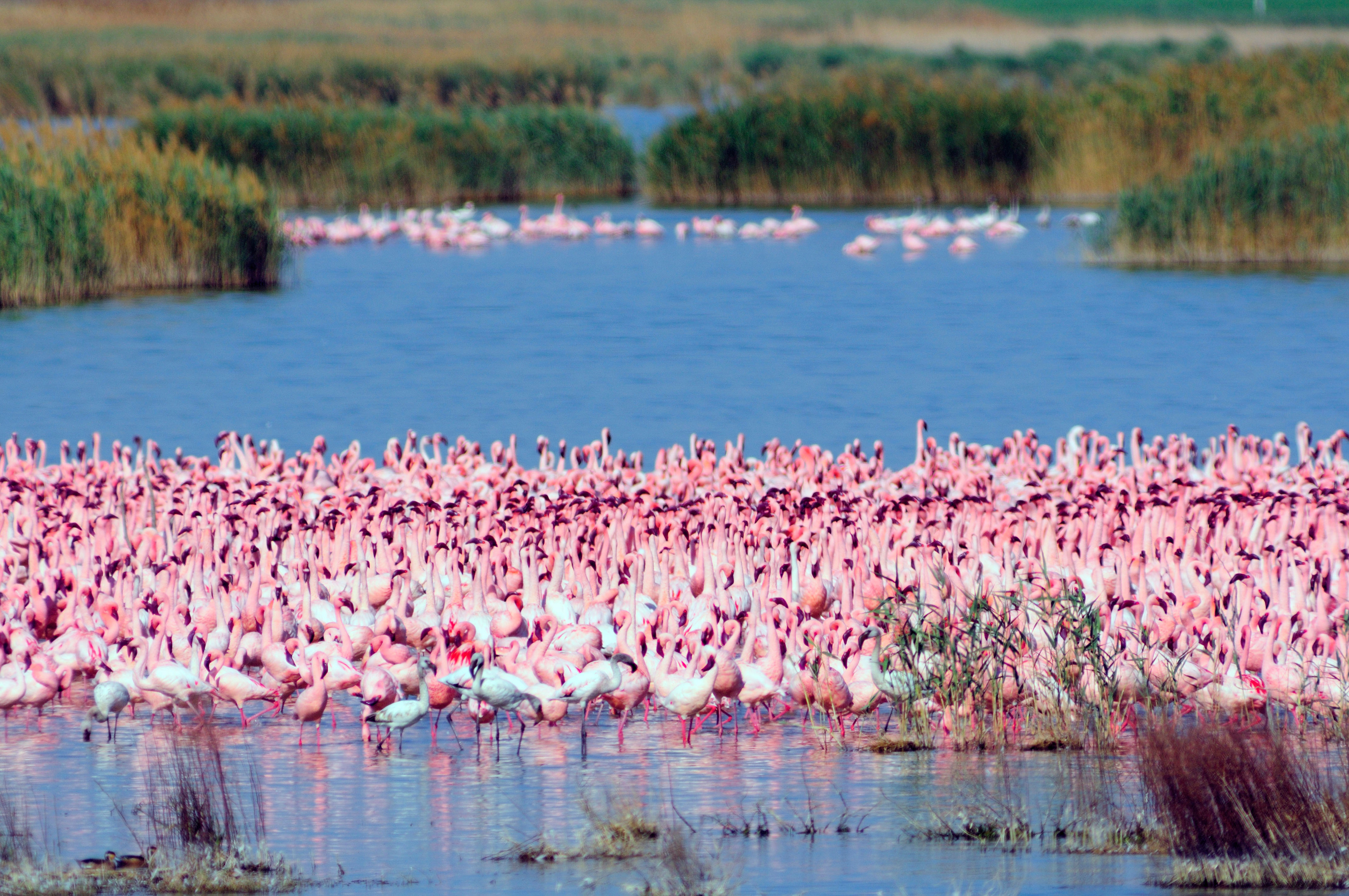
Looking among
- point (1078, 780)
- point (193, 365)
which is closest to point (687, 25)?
point (193, 365)

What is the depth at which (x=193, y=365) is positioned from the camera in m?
21.7

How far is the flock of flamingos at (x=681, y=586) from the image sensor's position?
27.8ft

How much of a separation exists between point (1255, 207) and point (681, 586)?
18.0 meters

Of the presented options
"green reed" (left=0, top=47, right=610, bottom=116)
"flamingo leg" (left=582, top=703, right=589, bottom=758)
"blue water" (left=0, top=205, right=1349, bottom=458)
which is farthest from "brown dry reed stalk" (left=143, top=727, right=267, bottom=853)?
"green reed" (left=0, top=47, right=610, bottom=116)

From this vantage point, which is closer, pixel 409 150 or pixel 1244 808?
pixel 1244 808

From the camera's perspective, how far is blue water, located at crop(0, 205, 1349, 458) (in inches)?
730

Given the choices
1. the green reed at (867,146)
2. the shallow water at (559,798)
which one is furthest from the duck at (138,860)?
the green reed at (867,146)

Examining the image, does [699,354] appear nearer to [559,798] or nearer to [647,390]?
[647,390]

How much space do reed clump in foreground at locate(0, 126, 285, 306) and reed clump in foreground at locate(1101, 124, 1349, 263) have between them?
441 inches

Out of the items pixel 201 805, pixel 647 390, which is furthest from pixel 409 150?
pixel 201 805

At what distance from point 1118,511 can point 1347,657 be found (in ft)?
9.57

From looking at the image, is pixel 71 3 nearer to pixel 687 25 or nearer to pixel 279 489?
pixel 687 25

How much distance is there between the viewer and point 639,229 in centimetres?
3459

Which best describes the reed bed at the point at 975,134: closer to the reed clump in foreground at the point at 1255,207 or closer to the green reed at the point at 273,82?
the reed clump in foreground at the point at 1255,207
